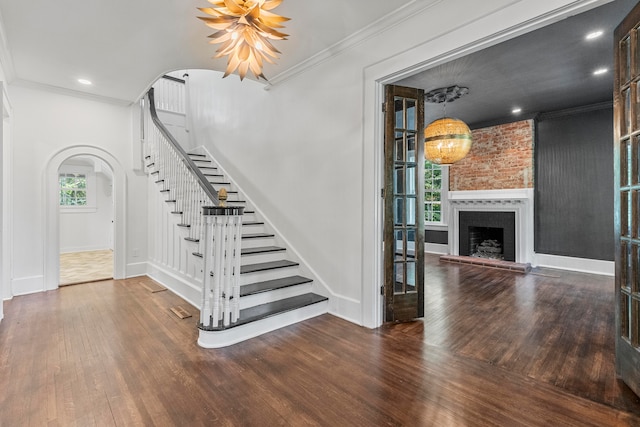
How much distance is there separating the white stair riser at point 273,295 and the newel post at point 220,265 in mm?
388

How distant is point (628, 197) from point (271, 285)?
310 centimetres

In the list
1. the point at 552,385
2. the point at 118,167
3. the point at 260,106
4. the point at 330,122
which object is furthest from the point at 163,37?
the point at 552,385

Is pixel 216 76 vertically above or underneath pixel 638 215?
above

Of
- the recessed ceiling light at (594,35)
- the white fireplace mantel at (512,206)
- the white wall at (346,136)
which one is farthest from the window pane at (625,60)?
the white fireplace mantel at (512,206)

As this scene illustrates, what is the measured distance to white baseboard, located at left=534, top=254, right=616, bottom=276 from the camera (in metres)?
5.27

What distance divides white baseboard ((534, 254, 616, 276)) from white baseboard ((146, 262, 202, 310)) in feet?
20.5

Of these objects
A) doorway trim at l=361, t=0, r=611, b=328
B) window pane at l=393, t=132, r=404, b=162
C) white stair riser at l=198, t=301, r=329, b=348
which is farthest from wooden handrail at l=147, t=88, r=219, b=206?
window pane at l=393, t=132, r=404, b=162

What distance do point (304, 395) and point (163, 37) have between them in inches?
143

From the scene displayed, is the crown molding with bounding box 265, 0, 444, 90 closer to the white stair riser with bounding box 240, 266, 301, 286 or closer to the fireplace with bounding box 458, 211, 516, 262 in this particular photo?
the white stair riser with bounding box 240, 266, 301, 286

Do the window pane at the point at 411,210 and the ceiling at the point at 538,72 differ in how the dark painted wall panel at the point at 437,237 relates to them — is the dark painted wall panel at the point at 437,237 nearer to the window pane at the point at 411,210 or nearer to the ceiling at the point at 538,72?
the ceiling at the point at 538,72

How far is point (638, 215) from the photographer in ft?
6.28

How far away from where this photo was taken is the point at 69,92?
4645 mm

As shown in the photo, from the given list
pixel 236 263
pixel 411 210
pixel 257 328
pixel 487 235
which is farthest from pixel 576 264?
pixel 236 263

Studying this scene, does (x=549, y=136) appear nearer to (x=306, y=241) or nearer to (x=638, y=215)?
(x=638, y=215)
